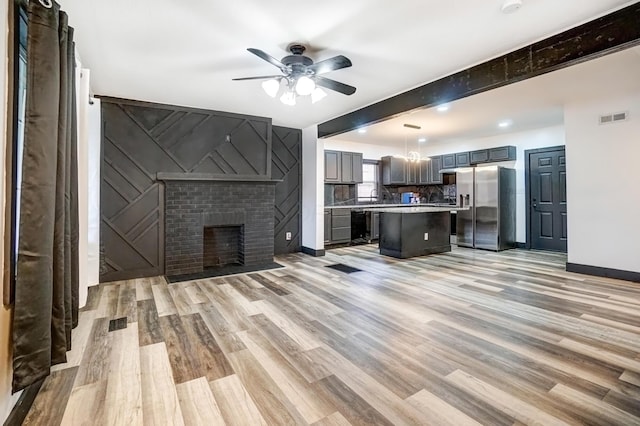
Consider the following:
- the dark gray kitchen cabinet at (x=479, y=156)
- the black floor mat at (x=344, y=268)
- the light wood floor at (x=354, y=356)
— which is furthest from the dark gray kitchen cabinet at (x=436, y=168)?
the light wood floor at (x=354, y=356)

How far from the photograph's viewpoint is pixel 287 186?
19.5ft

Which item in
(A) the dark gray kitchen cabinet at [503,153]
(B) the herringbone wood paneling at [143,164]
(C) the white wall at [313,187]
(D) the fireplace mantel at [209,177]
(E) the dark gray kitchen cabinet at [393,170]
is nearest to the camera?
→ (B) the herringbone wood paneling at [143,164]

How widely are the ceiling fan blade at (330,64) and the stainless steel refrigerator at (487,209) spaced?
5087 mm

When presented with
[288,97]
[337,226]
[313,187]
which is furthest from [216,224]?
[337,226]

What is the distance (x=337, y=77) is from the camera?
3.51 m

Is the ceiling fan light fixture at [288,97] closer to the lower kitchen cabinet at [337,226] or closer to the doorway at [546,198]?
the lower kitchen cabinet at [337,226]

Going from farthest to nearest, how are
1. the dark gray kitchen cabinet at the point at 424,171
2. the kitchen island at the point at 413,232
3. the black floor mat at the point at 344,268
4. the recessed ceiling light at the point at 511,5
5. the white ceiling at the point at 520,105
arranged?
the dark gray kitchen cabinet at the point at 424,171 < the kitchen island at the point at 413,232 < the black floor mat at the point at 344,268 < the white ceiling at the point at 520,105 < the recessed ceiling light at the point at 511,5

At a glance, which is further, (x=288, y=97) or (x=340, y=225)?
(x=340, y=225)

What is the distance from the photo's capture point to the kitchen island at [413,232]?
18.4 feet

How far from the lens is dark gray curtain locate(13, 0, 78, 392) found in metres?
1.55

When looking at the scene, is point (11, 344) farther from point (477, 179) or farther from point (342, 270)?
point (477, 179)

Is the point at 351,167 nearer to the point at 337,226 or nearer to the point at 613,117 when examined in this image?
the point at 337,226

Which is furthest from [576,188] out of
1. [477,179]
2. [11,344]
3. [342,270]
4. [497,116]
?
[11,344]

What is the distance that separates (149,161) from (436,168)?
6720mm
